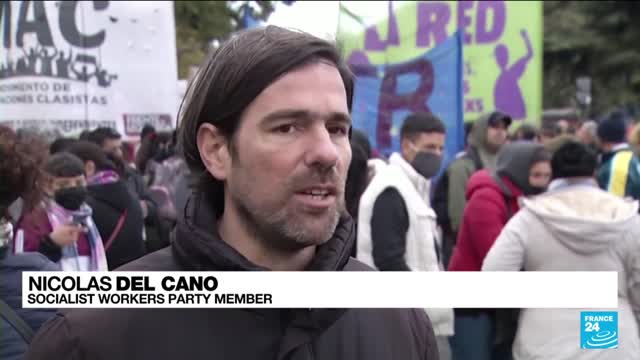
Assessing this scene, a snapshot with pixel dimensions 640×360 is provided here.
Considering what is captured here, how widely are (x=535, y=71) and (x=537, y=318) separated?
23.4ft

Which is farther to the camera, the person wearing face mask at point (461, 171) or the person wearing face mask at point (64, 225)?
the person wearing face mask at point (461, 171)

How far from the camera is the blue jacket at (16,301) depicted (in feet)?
8.04

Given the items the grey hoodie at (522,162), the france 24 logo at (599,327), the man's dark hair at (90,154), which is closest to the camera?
the france 24 logo at (599,327)

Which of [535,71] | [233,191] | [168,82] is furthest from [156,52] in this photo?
[233,191]

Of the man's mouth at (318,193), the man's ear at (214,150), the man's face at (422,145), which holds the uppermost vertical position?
the man's ear at (214,150)

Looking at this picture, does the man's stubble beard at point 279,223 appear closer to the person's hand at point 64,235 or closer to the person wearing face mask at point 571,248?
the person wearing face mask at point 571,248

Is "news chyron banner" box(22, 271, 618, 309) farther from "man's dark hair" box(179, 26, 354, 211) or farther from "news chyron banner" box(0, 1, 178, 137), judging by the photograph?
"news chyron banner" box(0, 1, 178, 137)

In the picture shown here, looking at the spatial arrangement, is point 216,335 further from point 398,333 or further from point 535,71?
point 535,71

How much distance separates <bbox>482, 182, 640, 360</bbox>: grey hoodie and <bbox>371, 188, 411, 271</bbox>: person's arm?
613mm

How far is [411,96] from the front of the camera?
323 inches

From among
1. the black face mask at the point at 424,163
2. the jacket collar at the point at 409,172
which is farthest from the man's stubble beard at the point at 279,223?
the black face mask at the point at 424,163

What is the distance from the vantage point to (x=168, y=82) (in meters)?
7.91

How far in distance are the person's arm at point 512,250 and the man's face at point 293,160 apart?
8.13ft

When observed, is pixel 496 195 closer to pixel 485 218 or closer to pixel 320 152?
pixel 485 218
